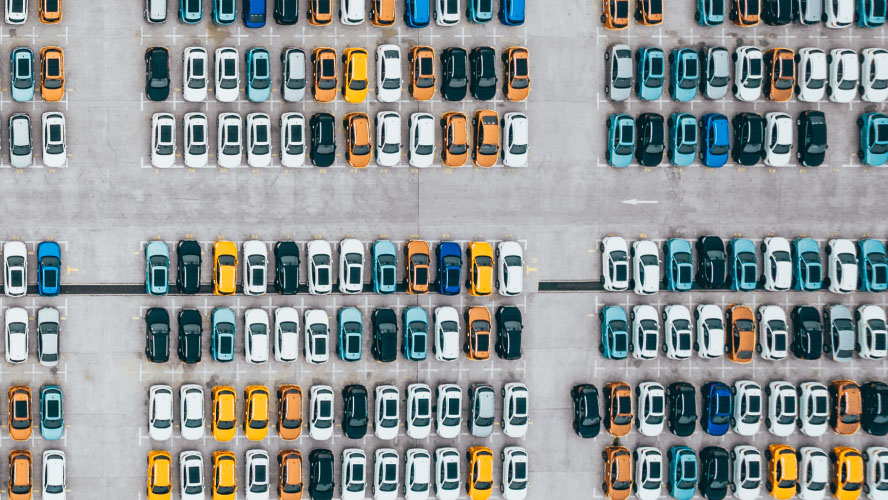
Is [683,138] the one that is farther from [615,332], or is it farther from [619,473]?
[619,473]

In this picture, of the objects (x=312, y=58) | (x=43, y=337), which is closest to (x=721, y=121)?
(x=312, y=58)

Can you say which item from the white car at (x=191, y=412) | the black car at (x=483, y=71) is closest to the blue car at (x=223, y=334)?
the white car at (x=191, y=412)


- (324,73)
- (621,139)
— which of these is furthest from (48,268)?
(621,139)

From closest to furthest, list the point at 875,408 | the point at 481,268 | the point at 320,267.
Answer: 1. the point at 320,267
2. the point at 481,268
3. the point at 875,408

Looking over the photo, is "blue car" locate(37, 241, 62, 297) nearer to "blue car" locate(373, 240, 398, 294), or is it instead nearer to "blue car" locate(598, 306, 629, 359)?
"blue car" locate(373, 240, 398, 294)

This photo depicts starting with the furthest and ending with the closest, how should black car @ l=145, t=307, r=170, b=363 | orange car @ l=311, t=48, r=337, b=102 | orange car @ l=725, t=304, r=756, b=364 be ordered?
orange car @ l=725, t=304, r=756, b=364
orange car @ l=311, t=48, r=337, b=102
black car @ l=145, t=307, r=170, b=363

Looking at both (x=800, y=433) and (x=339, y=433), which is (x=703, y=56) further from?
(x=339, y=433)

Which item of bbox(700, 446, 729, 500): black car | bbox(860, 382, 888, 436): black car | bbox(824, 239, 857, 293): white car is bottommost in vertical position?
bbox(700, 446, 729, 500): black car

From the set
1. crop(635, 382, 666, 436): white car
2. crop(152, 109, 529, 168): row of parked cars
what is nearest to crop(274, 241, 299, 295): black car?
crop(152, 109, 529, 168): row of parked cars
